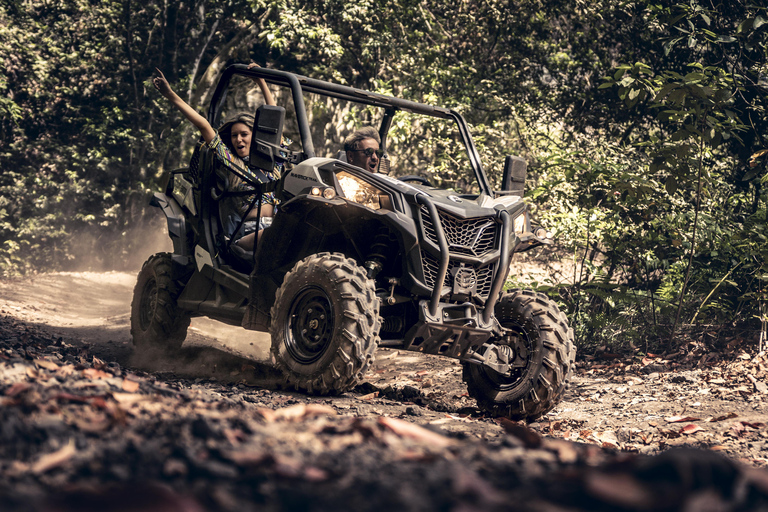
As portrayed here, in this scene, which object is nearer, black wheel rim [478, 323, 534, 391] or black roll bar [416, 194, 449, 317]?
black roll bar [416, 194, 449, 317]

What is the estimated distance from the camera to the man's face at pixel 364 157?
18.6 feet

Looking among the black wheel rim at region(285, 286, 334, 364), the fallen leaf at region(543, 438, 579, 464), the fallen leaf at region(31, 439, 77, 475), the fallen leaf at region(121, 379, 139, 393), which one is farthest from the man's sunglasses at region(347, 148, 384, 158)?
the fallen leaf at region(31, 439, 77, 475)

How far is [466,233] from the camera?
4359 millimetres

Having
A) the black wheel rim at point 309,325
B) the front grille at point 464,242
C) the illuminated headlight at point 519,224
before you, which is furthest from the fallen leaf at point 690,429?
the black wheel rim at point 309,325

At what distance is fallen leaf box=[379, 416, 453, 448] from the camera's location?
2.18m

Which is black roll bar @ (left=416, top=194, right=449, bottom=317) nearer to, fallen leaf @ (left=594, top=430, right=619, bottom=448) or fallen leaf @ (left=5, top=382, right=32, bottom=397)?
fallen leaf @ (left=594, top=430, right=619, bottom=448)

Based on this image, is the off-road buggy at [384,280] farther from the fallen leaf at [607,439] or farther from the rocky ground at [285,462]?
the rocky ground at [285,462]

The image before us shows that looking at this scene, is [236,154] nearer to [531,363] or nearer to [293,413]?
[531,363]

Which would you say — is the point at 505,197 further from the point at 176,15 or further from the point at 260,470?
the point at 176,15

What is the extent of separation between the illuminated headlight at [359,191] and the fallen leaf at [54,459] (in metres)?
2.66

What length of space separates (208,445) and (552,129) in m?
10.2

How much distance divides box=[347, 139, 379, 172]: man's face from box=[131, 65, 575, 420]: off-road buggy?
1.24ft

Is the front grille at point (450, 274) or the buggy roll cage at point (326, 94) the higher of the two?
the buggy roll cage at point (326, 94)

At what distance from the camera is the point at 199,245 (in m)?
5.89
